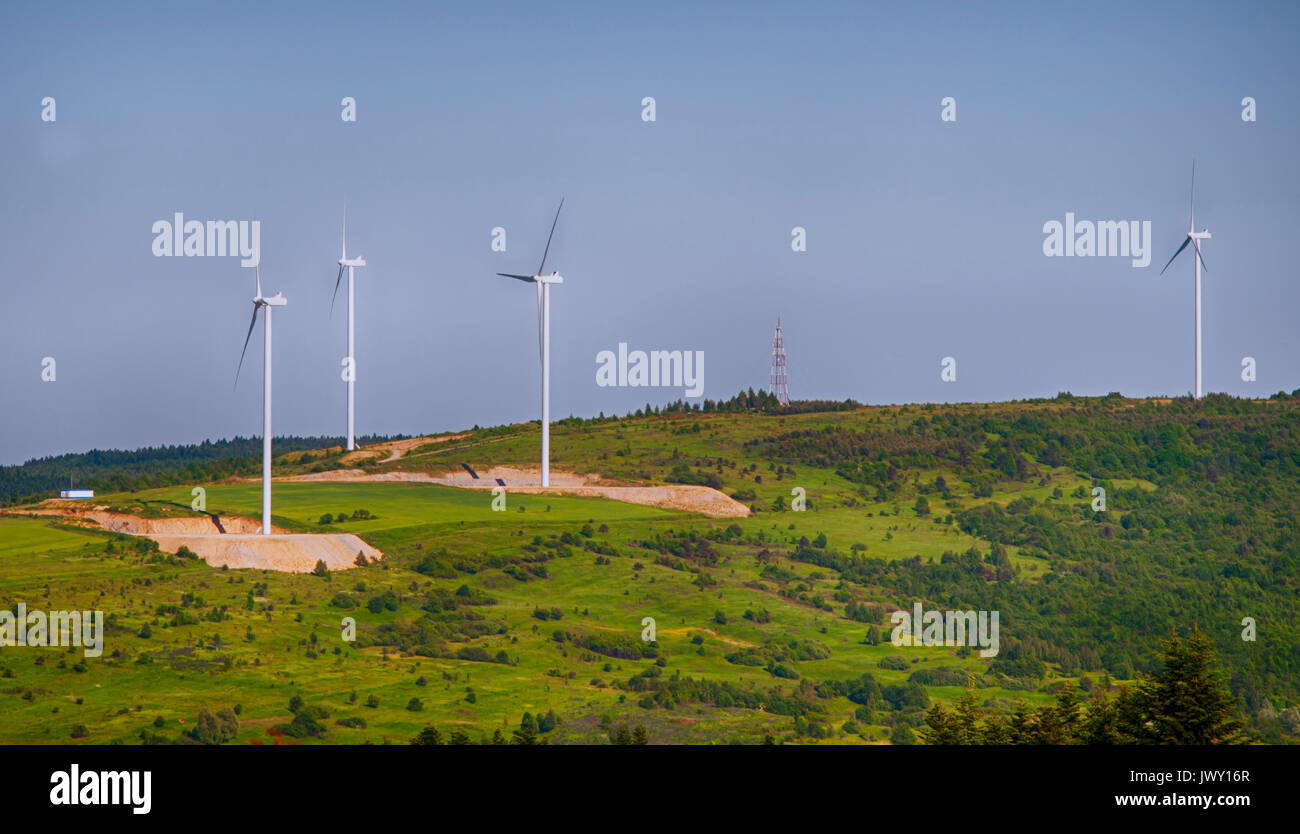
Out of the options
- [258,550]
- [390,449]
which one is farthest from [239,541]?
[390,449]

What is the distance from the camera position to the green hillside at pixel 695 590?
331ft

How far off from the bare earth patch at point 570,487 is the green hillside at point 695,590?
2.78m

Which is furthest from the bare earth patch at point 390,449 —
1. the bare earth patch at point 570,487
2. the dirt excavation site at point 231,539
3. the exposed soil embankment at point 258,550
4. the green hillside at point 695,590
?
the exposed soil embankment at point 258,550

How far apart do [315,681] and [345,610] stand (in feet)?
42.9

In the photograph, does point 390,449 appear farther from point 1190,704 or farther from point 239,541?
point 1190,704

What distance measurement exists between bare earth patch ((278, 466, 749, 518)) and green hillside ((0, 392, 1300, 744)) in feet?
9.12

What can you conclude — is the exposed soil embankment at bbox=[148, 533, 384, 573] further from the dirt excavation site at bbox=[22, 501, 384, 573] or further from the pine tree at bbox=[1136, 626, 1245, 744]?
the pine tree at bbox=[1136, 626, 1245, 744]

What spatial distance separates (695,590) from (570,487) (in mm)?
27893

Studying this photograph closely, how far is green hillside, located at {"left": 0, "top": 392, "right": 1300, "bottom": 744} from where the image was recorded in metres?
101

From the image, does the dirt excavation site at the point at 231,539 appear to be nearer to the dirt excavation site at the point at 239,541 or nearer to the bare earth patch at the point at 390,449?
the dirt excavation site at the point at 239,541

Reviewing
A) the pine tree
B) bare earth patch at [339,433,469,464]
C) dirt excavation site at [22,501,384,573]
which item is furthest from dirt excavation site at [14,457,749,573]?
the pine tree

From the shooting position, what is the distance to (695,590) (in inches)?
5349
